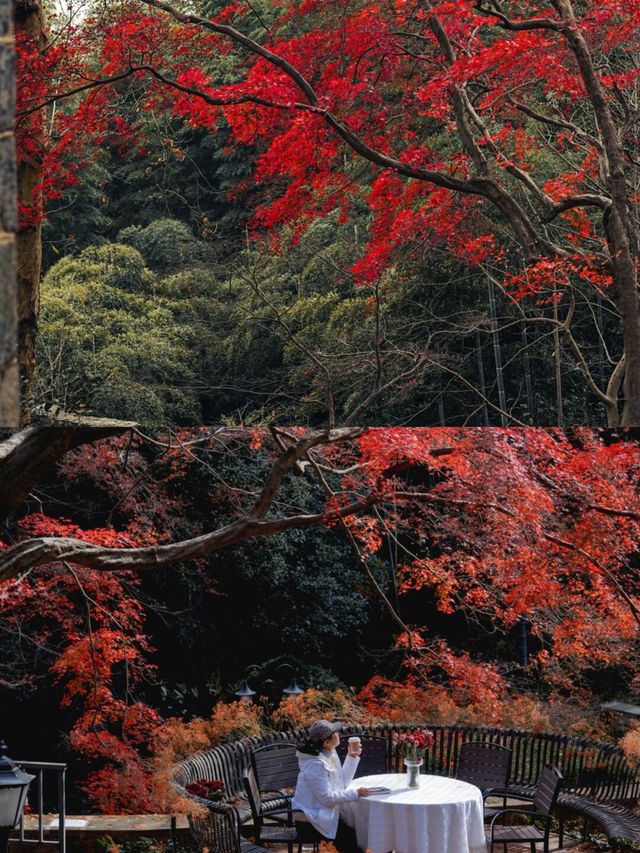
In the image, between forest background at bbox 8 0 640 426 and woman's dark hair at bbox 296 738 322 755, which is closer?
forest background at bbox 8 0 640 426

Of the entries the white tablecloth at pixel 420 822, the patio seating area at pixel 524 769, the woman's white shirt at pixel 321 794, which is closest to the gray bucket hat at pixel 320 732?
the woman's white shirt at pixel 321 794

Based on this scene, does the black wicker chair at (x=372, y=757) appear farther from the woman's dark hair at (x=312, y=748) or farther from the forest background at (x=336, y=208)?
the forest background at (x=336, y=208)

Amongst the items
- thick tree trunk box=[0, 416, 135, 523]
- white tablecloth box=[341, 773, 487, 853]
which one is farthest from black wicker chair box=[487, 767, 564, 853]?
thick tree trunk box=[0, 416, 135, 523]

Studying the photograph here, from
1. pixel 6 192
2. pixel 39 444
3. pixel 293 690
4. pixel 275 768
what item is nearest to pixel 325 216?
pixel 39 444

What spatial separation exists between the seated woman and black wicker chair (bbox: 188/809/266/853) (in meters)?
0.32

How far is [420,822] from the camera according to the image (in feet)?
17.4

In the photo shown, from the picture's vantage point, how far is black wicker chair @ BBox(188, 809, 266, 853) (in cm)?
491

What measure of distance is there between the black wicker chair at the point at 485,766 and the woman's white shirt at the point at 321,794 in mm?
1518

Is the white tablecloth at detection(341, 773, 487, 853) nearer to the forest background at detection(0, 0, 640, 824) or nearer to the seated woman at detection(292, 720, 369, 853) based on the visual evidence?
the seated woman at detection(292, 720, 369, 853)

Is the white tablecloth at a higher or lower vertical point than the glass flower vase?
lower

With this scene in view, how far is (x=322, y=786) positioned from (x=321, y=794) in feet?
0.15

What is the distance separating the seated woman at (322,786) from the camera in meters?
5.30

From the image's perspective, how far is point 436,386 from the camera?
529 centimetres

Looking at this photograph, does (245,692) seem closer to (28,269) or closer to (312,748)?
(312,748)
